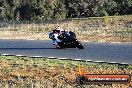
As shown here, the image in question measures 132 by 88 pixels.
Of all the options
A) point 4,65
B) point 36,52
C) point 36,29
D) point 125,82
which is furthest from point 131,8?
point 125,82

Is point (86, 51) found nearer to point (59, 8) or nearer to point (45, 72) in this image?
point (45, 72)

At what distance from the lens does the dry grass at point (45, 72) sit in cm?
1444

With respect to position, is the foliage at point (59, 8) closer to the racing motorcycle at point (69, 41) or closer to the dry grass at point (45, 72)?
the racing motorcycle at point (69, 41)

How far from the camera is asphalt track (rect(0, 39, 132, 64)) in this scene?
1922 cm

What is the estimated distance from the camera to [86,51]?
21.7 m

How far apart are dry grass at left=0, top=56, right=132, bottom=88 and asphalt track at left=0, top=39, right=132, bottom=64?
4.23 ft

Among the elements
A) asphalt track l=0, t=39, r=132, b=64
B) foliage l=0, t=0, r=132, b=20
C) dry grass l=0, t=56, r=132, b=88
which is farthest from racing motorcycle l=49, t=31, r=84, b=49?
foliage l=0, t=0, r=132, b=20

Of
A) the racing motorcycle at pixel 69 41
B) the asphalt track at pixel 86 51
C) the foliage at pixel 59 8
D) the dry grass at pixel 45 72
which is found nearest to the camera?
the dry grass at pixel 45 72

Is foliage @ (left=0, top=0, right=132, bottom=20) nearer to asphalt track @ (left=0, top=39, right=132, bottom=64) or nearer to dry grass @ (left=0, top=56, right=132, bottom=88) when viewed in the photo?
asphalt track @ (left=0, top=39, right=132, bottom=64)

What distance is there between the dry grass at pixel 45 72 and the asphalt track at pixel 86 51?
129 cm

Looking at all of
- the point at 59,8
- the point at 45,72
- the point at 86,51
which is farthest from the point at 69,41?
the point at 59,8

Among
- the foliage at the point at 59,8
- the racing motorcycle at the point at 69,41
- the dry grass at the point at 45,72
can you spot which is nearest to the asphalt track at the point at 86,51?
the racing motorcycle at the point at 69,41

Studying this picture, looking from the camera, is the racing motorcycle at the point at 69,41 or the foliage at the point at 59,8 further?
the foliage at the point at 59,8

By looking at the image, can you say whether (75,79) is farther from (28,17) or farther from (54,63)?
(28,17)
